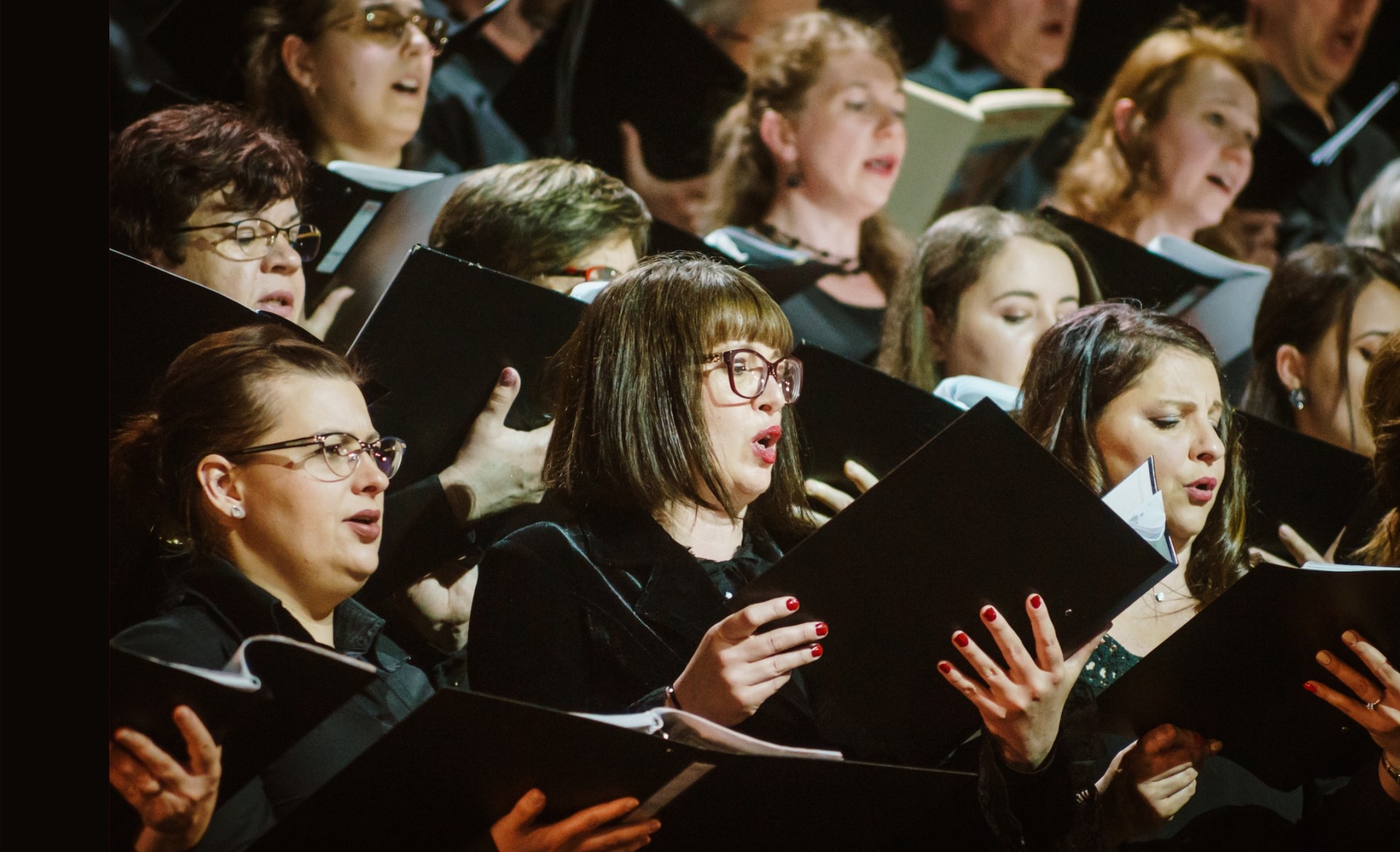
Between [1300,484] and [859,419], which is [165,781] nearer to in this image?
[859,419]

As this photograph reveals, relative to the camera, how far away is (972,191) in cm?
431

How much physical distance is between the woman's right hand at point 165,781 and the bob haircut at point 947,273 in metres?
1.85

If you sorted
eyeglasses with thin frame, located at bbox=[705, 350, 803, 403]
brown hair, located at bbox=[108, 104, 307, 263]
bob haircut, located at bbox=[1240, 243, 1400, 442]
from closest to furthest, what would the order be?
eyeglasses with thin frame, located at bbox=[705, 350, 803, 403] → brown hair, located at bbox=[108, 104, 307, 263] → bob haircut, located at bbox=[1240, 243, 1400, 442]

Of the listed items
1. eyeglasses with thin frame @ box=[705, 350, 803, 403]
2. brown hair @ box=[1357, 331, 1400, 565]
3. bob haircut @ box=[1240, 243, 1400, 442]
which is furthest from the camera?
bob haircut @ box=[1240, 243, 1400, 442]

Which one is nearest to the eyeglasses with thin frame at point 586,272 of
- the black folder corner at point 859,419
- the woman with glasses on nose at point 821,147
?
the black folder corner at point 859,419

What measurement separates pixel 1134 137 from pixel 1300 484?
1.63m

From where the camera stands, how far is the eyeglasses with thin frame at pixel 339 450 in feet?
6.94

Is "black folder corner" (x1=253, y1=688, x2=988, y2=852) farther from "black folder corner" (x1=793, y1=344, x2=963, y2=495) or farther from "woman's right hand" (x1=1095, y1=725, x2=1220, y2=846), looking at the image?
"black folder corner" (x1=793, y1=344, x2=963, y2=495)

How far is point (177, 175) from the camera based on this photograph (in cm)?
259

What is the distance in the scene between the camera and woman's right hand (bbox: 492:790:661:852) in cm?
186

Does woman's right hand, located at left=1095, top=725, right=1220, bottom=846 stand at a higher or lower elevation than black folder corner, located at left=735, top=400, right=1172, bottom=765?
lower

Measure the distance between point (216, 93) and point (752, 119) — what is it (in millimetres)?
1396

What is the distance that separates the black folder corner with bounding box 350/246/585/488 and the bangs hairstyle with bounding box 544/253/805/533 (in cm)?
24

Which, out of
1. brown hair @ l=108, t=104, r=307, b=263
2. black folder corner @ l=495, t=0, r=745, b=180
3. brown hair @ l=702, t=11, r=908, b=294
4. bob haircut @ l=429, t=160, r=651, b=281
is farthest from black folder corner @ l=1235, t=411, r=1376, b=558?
brown hair @ l=108, t=104, r=307, b=263
